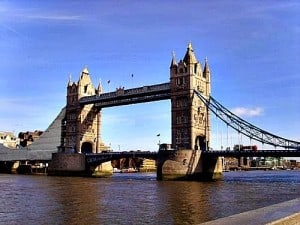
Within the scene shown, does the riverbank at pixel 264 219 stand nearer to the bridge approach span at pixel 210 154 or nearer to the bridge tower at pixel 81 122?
the bridge approach span at pixel 210 154

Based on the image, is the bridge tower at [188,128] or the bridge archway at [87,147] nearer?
the bridge tower at [188,128]

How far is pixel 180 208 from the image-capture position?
2945cm

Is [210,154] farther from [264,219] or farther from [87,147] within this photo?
[264,219]

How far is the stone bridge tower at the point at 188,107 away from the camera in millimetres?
84625

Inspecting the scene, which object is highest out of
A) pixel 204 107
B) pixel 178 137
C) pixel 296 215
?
pixel 204 107

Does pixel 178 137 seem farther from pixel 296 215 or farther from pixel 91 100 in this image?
pixel 296 215

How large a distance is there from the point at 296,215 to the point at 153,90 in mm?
80499

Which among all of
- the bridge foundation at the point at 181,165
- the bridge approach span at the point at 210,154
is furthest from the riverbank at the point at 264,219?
the bridge foundation at the point at 181,165

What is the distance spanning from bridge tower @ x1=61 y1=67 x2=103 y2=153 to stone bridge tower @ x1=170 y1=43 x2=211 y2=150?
31.9 metres

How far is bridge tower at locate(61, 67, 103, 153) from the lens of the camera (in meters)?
110

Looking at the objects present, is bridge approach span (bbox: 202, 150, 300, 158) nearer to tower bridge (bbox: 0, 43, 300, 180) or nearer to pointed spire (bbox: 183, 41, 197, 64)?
tower bridge (bbox: 0, 43, 300, 180)

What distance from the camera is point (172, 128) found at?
287 feet

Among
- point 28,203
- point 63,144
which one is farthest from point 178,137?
point 28,203

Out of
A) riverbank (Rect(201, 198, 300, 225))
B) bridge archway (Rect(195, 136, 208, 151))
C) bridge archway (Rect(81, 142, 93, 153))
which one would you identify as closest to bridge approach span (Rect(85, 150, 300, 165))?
bridge archway (Rect(195, 136, 208, 151))
